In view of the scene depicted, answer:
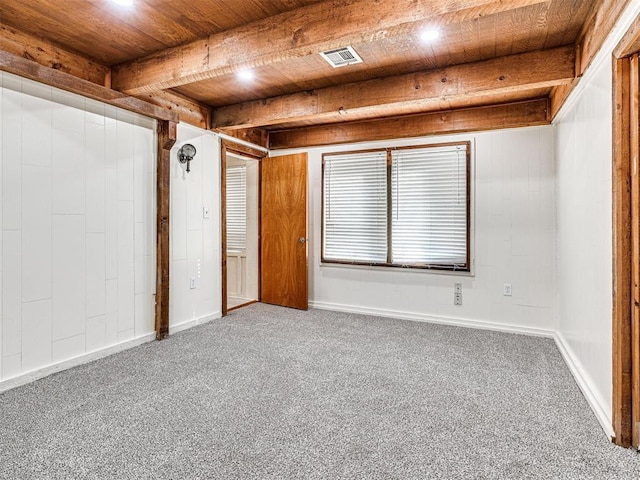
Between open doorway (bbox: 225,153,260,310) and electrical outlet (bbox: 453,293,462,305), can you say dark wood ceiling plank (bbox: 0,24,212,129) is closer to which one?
open doorway (bbox: 225,153,260,310)

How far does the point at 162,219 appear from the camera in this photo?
3420 mm

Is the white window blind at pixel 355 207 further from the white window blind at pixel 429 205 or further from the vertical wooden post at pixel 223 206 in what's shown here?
the vertical wooden post at pixel 223 206

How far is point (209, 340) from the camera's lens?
345 cm

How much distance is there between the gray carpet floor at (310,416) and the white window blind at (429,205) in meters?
1.15

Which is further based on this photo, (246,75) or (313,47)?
(246,75)

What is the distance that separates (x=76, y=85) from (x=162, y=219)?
49.0 inches

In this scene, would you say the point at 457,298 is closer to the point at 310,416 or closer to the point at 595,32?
the point at 310,416

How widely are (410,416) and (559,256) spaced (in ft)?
7.87

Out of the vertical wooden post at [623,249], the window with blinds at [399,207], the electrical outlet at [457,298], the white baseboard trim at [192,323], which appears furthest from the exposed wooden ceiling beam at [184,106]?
the vertical wooden post at [623,249]

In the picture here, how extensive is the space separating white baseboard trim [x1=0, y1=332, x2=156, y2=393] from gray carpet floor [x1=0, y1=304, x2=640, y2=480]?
0.23ft

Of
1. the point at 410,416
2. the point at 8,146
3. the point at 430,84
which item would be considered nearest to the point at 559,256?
the point at 430,84

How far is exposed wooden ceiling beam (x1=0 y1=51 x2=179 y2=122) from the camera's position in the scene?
2324mm

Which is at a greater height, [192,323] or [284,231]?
[284,231]

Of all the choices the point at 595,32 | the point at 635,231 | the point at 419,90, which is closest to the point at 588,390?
the point at 635,231
